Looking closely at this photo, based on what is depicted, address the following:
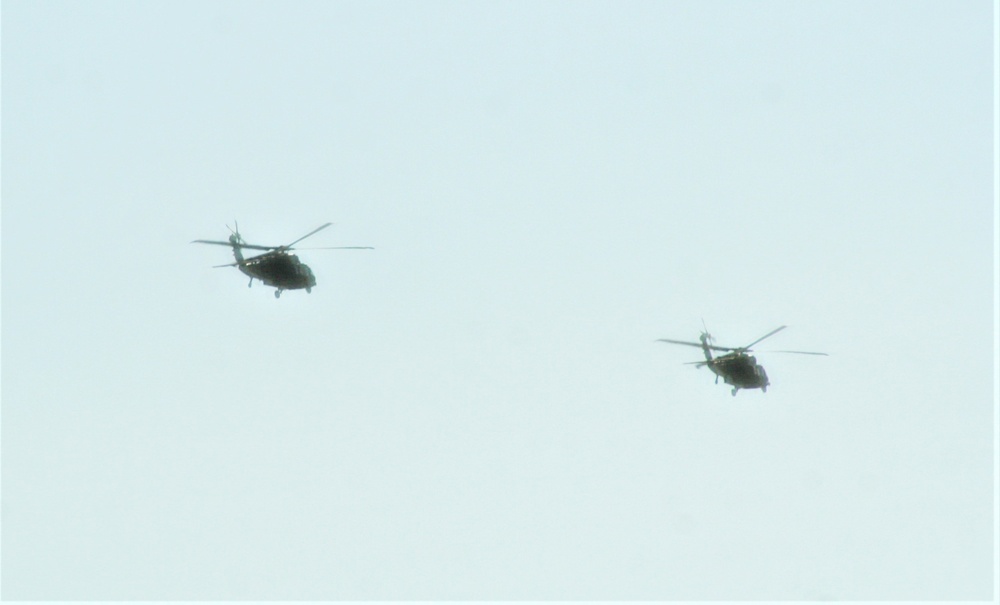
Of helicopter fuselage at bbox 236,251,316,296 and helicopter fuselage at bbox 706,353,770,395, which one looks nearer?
helicopter fuselage at bbox 236,251,316,296

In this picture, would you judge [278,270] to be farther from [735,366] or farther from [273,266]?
[735,366]

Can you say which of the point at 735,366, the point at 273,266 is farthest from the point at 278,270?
the point at 735,366

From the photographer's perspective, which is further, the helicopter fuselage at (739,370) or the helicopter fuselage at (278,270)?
the helicopter fuselage at (739,370)

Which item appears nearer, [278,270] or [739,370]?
[278,270]

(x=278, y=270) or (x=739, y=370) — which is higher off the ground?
(x=278, y=270)

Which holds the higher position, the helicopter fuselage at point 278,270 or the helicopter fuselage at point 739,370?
the helicopter fuselage at point 278,270

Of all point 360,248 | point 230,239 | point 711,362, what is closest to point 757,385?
point 711,362

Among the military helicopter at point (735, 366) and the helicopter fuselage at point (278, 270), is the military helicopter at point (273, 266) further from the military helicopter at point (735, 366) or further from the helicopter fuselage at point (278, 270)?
the military helicopter at point (735, 366)

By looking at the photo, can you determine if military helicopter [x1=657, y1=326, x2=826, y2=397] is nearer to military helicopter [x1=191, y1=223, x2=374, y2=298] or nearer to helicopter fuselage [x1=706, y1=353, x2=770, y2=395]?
helicopter fuselage [x1=706, y1=353, x2=770, y2=395]

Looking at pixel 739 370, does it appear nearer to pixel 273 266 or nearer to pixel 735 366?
pixel 735 366

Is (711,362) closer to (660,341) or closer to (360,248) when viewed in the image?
(660,341)

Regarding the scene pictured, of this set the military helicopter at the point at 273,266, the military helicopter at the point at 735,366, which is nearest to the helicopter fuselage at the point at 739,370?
the military helicopter at the point at 735,366

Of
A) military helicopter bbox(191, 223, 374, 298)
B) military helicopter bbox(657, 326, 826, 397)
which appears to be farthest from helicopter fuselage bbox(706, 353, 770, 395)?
military helicopter bbox(191, 223, 374, 298)

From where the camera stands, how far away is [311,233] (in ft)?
191
